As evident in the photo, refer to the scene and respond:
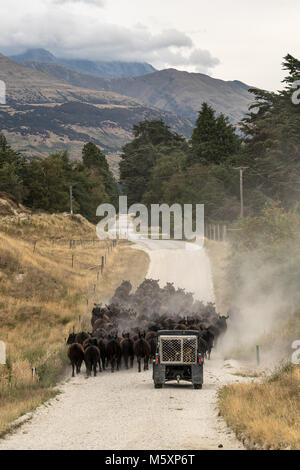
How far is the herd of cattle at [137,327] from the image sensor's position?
75.2ft

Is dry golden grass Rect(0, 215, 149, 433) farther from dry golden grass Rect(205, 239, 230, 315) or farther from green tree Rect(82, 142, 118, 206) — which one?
green tree Rect(82, 142, 118, 206)

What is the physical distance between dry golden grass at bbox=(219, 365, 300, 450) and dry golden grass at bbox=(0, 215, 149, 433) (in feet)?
17.2

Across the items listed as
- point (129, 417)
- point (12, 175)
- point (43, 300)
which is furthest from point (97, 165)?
point (129, 417)

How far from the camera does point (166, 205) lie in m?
105

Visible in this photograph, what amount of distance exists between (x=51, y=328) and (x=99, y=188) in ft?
310

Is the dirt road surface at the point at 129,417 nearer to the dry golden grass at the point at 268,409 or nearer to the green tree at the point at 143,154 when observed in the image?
the dry golden grass at the point at 268,409

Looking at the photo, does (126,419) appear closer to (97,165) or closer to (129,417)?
(129,417)

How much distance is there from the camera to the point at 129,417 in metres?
16.0

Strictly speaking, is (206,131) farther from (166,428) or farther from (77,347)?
(166,428)

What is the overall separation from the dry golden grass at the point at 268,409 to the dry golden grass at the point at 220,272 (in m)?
20.3

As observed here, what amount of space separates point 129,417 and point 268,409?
3.41 metres

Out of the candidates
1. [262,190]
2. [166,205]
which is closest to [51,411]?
[262,190]

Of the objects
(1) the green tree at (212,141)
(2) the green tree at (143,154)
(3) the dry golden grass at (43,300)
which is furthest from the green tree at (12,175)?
(2) the green tree at (143,154)

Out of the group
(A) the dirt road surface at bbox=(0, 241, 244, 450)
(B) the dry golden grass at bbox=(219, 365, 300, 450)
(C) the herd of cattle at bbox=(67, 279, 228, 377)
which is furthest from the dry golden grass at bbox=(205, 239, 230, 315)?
(B) the dry golden grass at bbox=(219, 365, 300, 450)
